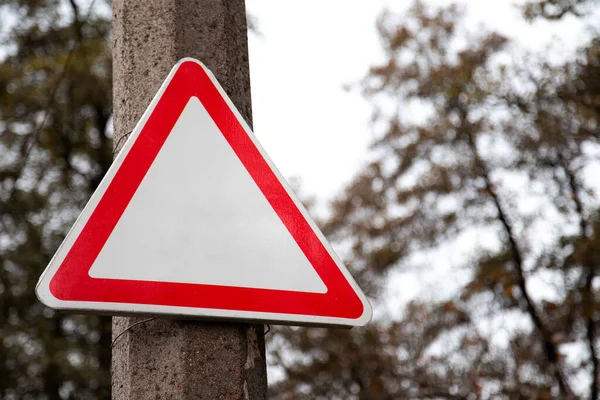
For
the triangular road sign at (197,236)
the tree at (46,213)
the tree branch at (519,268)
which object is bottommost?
the tree branch at (519,268)

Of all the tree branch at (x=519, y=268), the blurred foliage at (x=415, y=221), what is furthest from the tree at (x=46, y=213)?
the tree branch at (x=519, y=268)

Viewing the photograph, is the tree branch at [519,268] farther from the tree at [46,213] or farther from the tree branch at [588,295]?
the tree at [46,213]

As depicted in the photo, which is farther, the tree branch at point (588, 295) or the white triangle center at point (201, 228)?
the tree branch at point (588, 295)

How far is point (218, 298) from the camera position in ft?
4.46

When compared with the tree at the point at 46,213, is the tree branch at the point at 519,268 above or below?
below

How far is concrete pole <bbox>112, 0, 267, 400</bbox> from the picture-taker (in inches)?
52.0

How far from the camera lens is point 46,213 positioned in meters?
12.0

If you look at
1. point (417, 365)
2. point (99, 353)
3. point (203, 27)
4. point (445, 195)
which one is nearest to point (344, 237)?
point (445, 195)

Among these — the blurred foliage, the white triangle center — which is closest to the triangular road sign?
the white triangle center

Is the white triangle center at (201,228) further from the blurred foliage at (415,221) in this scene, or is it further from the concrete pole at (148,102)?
the blurred foliage at (415,221)

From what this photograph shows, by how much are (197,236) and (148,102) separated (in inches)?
13.4

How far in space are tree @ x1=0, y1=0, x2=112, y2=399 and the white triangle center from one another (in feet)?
30.4

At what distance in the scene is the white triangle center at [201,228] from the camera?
4.45 feet

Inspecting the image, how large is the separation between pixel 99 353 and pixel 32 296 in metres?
1.47
